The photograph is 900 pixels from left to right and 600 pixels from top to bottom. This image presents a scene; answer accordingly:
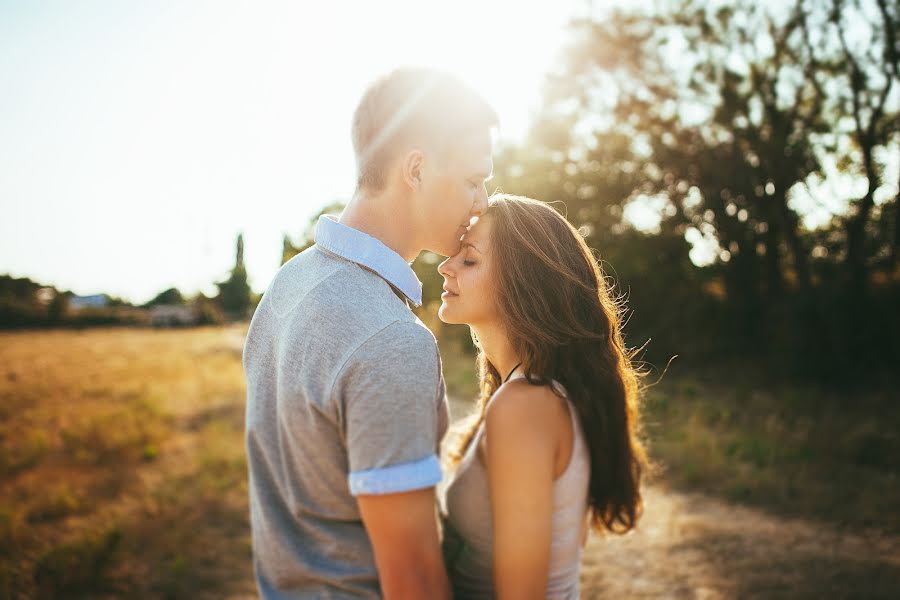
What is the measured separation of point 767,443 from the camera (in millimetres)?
7809

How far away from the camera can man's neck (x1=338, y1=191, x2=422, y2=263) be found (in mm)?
1534

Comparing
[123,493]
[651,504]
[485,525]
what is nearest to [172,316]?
[123,493]

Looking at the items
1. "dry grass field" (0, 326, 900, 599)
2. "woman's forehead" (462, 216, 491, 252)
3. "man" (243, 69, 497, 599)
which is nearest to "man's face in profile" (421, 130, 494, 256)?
"man" (243, 69, 497, 599)

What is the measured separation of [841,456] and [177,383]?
17451 mm

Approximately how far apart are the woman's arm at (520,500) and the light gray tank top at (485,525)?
0.15 meters

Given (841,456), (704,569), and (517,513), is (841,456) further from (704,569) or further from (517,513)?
(517,513)

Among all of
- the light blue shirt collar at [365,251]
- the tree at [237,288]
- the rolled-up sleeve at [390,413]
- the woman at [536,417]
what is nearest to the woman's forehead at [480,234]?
the woman at [536,417]

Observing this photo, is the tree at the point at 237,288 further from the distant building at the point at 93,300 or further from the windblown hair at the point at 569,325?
the windblown hair at the point at 569,325

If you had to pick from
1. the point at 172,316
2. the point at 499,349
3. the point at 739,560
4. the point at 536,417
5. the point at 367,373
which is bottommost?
the point at 172,316

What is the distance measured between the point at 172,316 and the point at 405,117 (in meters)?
71.8

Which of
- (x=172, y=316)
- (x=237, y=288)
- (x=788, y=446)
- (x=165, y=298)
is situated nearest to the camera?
(x=788, y=446)

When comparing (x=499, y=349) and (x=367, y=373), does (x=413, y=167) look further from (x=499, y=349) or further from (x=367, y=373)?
(x=499, y=349)

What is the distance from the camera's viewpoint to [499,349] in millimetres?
2197

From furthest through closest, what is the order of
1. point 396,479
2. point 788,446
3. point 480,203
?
point 788,446 → point 480,203 → point 396,479
